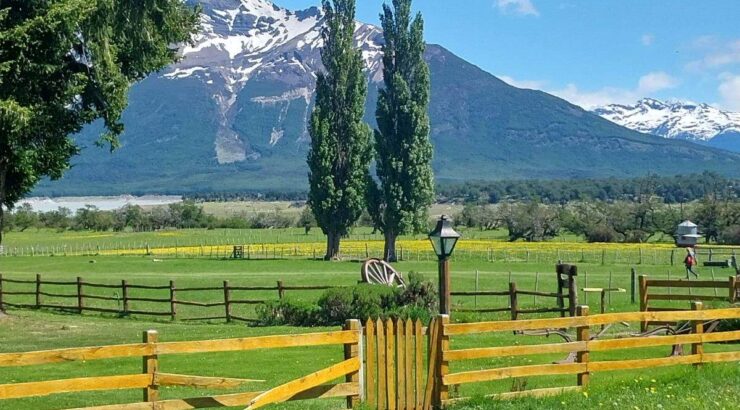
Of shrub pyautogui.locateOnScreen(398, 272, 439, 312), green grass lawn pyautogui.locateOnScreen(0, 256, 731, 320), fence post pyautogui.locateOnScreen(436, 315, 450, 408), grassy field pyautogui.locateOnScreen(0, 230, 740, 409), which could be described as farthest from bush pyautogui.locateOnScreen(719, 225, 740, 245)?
fence post pyautogui.locateOnScreen(436, 315, 450, 408)

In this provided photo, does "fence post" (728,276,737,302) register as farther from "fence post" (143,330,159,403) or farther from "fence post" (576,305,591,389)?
"fence post" (143,330,159,403)

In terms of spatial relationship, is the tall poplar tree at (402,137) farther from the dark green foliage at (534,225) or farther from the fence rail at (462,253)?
the dark green foliage at (534,225)

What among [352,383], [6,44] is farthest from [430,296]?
[352,383]

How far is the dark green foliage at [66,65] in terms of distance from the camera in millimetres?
21578

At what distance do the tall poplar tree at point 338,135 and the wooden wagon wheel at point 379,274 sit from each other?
41.3 metres

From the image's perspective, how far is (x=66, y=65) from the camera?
2472cm

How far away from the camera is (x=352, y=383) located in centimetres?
1085

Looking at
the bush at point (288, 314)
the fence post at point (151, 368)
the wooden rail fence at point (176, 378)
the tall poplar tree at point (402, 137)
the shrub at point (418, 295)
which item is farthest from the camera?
the tall poplar tree at point (402, 137)

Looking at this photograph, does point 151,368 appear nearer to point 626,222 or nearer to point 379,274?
point 379,274

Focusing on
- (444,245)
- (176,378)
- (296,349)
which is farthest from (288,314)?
(176,378)

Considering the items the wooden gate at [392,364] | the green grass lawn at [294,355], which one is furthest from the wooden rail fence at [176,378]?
the green grass lawn at [294,355]

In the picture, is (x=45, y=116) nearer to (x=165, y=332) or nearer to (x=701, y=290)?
(x=165, y=332)

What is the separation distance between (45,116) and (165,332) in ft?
21.1

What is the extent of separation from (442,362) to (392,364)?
79 centimetres
